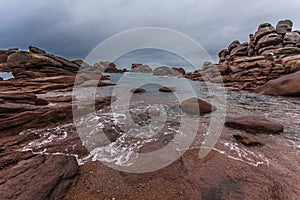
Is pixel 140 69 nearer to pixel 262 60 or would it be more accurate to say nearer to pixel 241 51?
pixel 241 51

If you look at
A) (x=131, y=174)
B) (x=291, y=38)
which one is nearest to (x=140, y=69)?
(x=291, y=38)

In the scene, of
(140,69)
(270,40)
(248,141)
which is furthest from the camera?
(140,69)

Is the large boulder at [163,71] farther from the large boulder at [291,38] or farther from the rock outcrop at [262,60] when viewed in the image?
the large boulder at [291,38]

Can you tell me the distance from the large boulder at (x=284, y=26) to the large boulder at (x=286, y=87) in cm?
3575

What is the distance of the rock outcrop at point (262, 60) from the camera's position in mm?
23641

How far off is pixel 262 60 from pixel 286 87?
54.2 feet

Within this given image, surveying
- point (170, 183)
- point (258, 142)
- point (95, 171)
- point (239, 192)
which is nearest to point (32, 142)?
point (95, 171)

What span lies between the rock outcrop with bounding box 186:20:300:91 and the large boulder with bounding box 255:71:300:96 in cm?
435

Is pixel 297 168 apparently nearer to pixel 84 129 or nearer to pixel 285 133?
pixel 285 133

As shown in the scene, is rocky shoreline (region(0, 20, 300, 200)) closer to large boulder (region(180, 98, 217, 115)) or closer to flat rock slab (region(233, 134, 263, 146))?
flat rock slab (region(233, 134, 263, 146))

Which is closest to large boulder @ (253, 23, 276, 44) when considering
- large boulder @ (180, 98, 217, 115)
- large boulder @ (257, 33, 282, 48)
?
large boulder @ (257, 33, 282, 48)

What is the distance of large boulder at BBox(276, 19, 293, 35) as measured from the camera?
4023 cm

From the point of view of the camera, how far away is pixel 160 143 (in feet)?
16.3

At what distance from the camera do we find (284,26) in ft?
135
